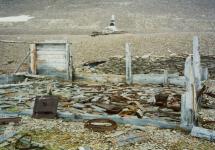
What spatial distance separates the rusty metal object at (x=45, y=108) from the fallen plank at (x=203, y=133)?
4084 millimetres

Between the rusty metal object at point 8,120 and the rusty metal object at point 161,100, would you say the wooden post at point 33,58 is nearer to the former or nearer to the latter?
the rusty metal object at point 161,100

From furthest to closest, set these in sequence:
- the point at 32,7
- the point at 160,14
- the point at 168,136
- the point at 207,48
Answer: the point at 32,7
the point at 160,14
the point at 207,48
the point at 168,136

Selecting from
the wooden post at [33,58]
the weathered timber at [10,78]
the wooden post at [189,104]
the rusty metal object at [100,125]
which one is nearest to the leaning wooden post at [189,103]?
the wooden post at [189,104]

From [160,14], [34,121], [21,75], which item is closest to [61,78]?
[21,75]

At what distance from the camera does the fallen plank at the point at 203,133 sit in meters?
9.54

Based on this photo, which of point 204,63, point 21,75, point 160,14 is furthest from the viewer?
point 160,14

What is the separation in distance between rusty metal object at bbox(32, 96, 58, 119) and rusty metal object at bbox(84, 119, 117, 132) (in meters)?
1.32

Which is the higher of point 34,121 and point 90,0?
point 90,0

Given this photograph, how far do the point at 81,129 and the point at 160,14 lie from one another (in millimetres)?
47010

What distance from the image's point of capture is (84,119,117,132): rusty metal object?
10.3 meters

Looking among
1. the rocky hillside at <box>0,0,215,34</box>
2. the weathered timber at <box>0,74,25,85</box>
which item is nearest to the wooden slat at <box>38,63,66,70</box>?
the weathered timber at <box>0,74,25,85</box>

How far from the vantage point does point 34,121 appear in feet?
36.7

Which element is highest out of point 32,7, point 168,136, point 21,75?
point 32,7

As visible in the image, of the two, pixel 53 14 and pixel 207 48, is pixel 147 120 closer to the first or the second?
pixel 207 48
